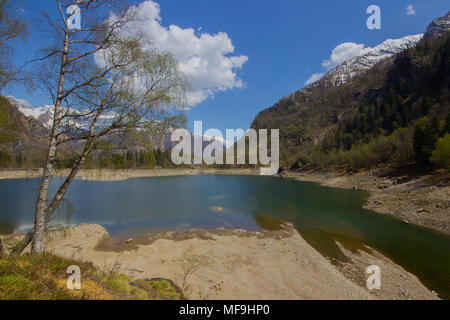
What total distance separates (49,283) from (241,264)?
8.96 metres

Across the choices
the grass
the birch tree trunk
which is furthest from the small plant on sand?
the birch tree trunk

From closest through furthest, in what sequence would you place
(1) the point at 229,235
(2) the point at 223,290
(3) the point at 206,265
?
(2) the point at 223,290 < (3) the point at 206,265 < (1) the point at 229,235

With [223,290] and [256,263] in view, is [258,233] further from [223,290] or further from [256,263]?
[223,290]

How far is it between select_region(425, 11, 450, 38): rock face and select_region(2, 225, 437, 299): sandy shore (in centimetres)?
25612

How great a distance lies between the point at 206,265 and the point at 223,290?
271 centimetres

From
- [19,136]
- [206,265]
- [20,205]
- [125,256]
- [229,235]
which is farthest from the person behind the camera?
[20,205]

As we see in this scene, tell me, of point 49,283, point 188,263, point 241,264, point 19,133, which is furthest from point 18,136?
point 241,264

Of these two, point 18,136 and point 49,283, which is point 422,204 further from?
point 18,136

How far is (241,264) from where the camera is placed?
1089cm

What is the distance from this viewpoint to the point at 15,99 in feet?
18.1

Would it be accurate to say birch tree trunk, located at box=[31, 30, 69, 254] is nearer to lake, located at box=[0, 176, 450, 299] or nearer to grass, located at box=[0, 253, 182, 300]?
grass, located at box=[0, 253, 182, 300]

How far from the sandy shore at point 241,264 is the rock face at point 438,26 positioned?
840 feet

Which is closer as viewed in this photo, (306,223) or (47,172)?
(47,172)
